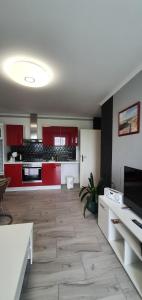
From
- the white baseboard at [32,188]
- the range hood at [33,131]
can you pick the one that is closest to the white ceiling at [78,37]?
the range hood at [33,131]

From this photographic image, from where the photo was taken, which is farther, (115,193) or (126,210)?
(115,193)

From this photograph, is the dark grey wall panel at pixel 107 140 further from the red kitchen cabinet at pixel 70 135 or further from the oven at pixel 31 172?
the oven at pixel 31 172

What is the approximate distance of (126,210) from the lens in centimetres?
184

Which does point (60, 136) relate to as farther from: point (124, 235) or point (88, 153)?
point (124, 235)

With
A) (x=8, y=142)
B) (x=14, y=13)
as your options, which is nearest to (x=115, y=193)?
(x=14, y=13)

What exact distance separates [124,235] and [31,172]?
126 inches

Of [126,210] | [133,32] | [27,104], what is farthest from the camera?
[27,104]

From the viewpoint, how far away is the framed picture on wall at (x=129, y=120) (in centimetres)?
200

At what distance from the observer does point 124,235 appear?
157 cm

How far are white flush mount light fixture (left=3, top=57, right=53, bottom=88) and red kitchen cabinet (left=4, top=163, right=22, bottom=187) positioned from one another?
2662mm

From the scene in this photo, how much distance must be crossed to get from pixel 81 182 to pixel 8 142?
8.07 ft

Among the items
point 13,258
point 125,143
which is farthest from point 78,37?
point 13,258

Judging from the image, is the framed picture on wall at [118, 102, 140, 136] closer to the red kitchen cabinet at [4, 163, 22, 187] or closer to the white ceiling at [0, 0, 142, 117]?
the white ceiling at [0, 0, 142, 117]

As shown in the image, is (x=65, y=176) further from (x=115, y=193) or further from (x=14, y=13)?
(x=14, y=13)
